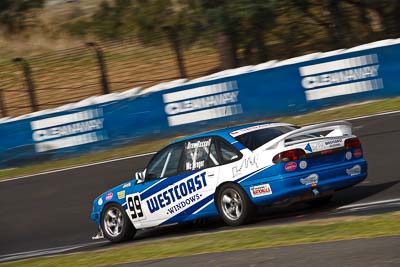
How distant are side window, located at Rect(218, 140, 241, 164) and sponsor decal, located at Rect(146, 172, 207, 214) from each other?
0.37m

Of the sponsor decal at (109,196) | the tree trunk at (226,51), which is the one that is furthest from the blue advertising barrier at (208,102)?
the sponsor decal at (109,196)

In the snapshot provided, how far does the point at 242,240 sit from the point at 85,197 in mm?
7078

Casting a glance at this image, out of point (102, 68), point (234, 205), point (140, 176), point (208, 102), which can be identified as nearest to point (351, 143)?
point (234, 205)

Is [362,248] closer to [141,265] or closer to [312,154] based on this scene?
[141,265]

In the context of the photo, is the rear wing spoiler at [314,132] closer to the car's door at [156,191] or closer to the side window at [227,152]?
the side window at [227,152]

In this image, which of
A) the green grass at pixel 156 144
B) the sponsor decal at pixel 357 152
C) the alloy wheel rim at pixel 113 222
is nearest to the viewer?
the sponsor decal at pixel 357 152

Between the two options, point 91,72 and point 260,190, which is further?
point 91,72

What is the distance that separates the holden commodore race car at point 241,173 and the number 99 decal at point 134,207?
1 centimetres

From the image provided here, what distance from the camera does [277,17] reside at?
29719mm

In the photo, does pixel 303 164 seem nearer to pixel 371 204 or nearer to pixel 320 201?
pixel 371 204

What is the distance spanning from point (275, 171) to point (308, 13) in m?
21.2

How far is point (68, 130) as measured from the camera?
2186cm

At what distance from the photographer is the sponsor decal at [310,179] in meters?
10.7

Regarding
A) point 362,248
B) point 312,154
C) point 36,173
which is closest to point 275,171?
point 312,154
